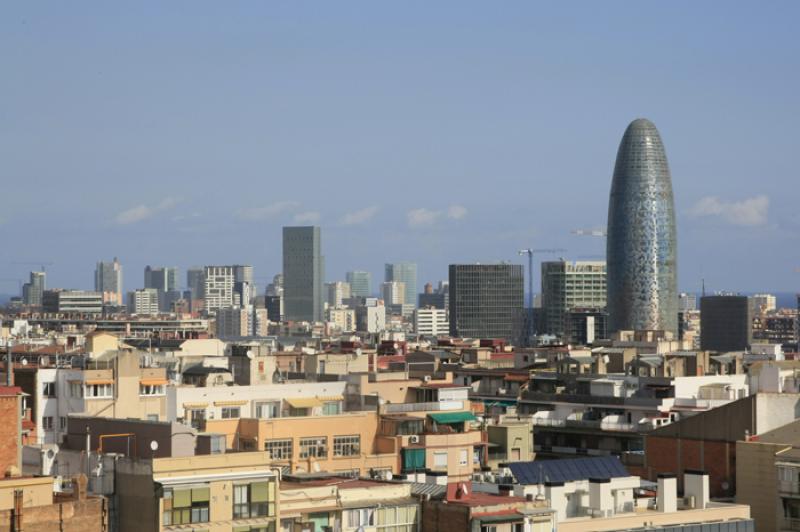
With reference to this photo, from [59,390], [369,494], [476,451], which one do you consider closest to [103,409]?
[59,390]

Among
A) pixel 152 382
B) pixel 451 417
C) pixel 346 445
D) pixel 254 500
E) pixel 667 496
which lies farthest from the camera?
pixel 451 417

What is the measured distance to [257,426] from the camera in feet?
178

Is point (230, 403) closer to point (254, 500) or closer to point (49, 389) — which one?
point (49, 389)

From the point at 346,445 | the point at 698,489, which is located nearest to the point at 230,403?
the point at 346,445

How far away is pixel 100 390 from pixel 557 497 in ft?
76.0

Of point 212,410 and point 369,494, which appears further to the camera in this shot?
point 212,410

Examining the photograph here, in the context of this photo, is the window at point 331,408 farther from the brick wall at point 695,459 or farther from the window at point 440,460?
the brick wall at point 695,459

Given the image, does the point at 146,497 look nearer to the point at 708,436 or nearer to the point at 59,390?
the point at 708,436

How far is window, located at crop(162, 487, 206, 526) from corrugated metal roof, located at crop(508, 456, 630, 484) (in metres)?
9.40

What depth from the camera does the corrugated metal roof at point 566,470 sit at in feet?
134

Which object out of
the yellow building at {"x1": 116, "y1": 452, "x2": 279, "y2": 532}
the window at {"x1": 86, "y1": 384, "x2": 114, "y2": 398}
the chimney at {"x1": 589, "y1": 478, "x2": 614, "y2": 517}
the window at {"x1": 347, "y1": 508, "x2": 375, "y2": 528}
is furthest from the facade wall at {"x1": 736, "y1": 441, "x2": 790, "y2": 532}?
the window at {"x1": 86, "y1": 384, "x2": 114, "y2": 398}

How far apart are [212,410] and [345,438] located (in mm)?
5916

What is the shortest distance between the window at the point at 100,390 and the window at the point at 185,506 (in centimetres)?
2559

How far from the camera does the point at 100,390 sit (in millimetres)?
58500
